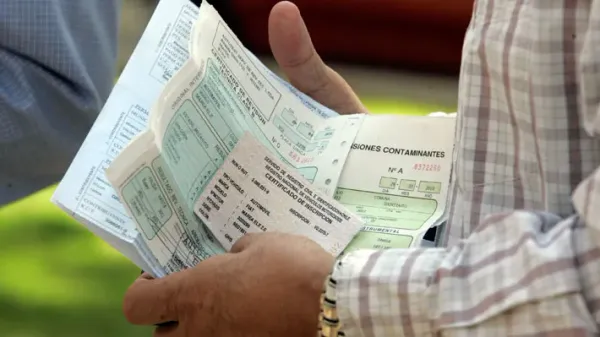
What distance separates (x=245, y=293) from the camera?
467 millimetres

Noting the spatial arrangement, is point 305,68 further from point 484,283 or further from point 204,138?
point 484,283

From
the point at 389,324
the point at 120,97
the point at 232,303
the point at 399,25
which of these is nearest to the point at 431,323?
the point at 389,324

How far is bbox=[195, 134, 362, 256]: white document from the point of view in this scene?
0.55m

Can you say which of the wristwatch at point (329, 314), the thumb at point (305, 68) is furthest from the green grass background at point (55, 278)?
the wristwatch at point (329, 314)

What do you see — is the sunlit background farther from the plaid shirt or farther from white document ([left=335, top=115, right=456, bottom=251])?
the plaid shirt

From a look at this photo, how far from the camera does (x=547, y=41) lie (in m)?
0.42

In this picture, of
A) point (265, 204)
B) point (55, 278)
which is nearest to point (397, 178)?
point (265, 204)

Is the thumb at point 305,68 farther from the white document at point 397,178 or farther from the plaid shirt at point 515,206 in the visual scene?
the plaid shirt at point 515,206

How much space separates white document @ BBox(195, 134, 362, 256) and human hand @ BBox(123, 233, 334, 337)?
4 cm

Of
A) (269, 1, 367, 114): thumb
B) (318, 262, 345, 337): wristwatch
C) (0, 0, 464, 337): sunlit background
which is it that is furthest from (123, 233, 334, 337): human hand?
(0, 0, 464, 337): sunlit background

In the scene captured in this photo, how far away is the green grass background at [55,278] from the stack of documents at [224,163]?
509 mm

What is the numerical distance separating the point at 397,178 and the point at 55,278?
26.4 inches

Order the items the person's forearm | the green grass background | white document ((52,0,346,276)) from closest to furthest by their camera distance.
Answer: the person's forearm, white document ((52,0,346,276)), the green grass background

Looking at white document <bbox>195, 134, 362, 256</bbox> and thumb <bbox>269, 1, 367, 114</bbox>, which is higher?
thumb <bbox>269, 1, 367, 114</bbox>
